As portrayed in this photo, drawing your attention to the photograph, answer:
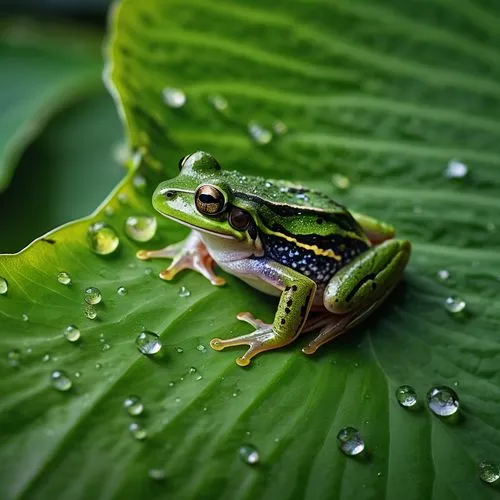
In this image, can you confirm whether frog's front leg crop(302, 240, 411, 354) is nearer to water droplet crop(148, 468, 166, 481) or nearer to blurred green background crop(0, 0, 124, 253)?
water droplet crop(148, 468, 166, 481)

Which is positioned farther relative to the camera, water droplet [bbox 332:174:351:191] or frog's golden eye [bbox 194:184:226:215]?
water droplet [bbox 332:174:351:191]

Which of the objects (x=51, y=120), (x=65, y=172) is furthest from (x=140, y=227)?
(x=51, y=120)

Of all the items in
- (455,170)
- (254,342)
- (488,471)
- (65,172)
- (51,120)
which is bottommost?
(65,172)

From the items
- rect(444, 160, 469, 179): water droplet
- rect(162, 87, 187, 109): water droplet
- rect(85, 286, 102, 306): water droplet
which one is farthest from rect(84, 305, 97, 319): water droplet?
rect(444, 160, 469, 179): water droplet

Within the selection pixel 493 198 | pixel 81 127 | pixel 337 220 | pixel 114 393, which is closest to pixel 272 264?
pixel 337 220

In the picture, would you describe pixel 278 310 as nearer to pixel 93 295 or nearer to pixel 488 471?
pixel 93 295

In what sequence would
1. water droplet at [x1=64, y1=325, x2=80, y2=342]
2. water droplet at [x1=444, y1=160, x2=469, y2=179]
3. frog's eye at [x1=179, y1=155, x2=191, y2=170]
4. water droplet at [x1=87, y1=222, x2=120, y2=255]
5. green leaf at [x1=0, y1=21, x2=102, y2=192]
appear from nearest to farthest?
water droplet at [x1=64, y1=325, x2=80, y2=342] → water droplet at [x1=87, y1=222, x2=120, y2=255] → frog's eye at [x1=179, y1=155, x2=191, y2=170] → water droplet at [x1=444, y1=160, x2=469, y2=179] → green leaf at [x1=0, y1=21, x2=102, y2=192]

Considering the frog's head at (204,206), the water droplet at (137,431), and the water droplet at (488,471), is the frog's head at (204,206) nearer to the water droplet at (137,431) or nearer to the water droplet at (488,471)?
the water droplet at (137,431)
